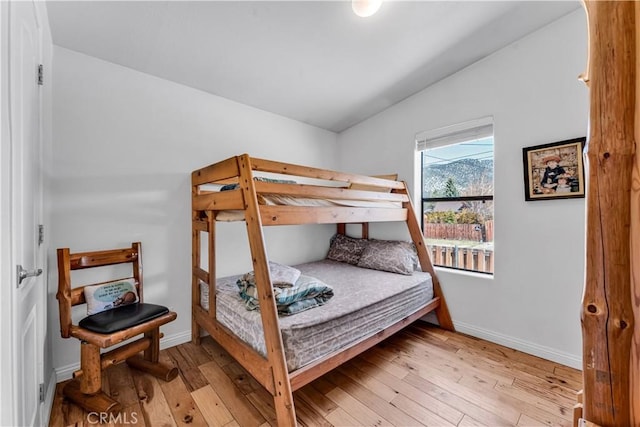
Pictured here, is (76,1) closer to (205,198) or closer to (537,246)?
(205,198)

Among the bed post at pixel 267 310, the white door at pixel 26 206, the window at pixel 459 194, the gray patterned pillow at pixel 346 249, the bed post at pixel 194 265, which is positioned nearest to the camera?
the white door at pixel 26 206

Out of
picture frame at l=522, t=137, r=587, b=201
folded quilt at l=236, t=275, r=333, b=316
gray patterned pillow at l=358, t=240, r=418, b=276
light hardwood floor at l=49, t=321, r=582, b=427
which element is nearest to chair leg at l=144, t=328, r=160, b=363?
light hardwood floor at l=49, t=321, r=582, b=427

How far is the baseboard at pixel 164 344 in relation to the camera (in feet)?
5.72

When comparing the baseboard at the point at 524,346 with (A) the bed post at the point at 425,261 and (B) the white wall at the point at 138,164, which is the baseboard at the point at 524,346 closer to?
(A) the bed post at the point at 425,261

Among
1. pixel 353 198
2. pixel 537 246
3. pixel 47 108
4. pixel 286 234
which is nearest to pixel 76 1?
pixel 47 108

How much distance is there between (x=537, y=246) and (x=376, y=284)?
4.42ft

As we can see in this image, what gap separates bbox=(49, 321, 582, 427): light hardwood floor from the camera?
1.45m

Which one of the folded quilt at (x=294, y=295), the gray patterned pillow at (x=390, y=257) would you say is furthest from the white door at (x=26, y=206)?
the gray patterned pillow at (x=390, y=257)

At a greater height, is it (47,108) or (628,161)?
(47,108)

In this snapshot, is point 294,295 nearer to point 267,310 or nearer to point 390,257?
point 267,310

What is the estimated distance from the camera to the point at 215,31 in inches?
69.3

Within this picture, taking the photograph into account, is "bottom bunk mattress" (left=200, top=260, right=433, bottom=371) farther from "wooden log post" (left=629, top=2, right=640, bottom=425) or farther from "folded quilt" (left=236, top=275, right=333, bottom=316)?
"wooden log post" (left=629, top=2, right=640, bottom=425)

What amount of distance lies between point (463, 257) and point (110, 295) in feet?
10.0

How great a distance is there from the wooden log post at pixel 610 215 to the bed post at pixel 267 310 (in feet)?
3.78
